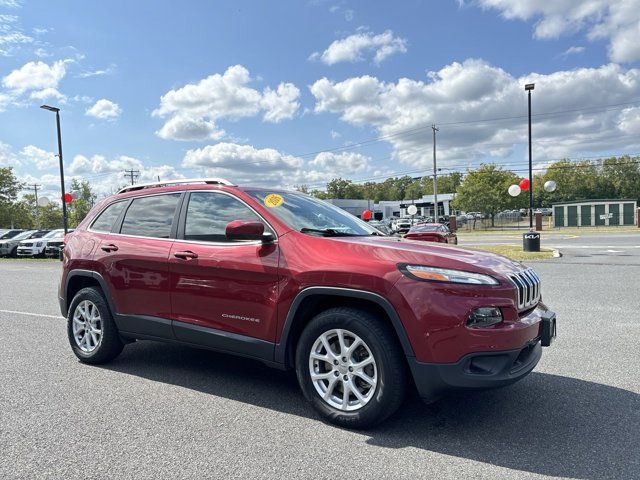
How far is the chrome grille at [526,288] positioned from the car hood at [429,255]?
59mm

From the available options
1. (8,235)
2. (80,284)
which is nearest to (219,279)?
(80,284)

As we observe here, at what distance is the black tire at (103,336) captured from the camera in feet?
15.9

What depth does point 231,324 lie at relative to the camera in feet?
12.9

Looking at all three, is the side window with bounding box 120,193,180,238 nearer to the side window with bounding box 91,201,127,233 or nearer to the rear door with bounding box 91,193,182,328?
the rear door with bounding box 91,193,182,328

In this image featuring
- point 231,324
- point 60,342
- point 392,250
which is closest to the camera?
point 392,250

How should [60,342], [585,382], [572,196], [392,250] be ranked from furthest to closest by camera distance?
[572,196] → [60,342] → [585,382] → [392,250]

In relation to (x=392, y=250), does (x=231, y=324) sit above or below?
below

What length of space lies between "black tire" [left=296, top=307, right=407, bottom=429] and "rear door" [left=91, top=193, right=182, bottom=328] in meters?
1.53

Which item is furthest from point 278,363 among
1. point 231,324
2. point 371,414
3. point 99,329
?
point 99,329

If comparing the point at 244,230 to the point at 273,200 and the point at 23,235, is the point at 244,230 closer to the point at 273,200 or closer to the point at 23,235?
the point at 273,200

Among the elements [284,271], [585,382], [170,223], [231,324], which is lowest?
[585,382]

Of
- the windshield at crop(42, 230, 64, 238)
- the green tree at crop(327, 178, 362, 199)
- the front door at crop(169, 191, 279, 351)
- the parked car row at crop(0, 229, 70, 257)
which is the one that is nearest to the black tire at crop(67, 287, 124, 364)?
the front door at crop(169, 191, 279, 351)

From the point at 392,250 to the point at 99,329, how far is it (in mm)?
3255

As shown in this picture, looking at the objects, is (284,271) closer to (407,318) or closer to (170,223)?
(407,318)
